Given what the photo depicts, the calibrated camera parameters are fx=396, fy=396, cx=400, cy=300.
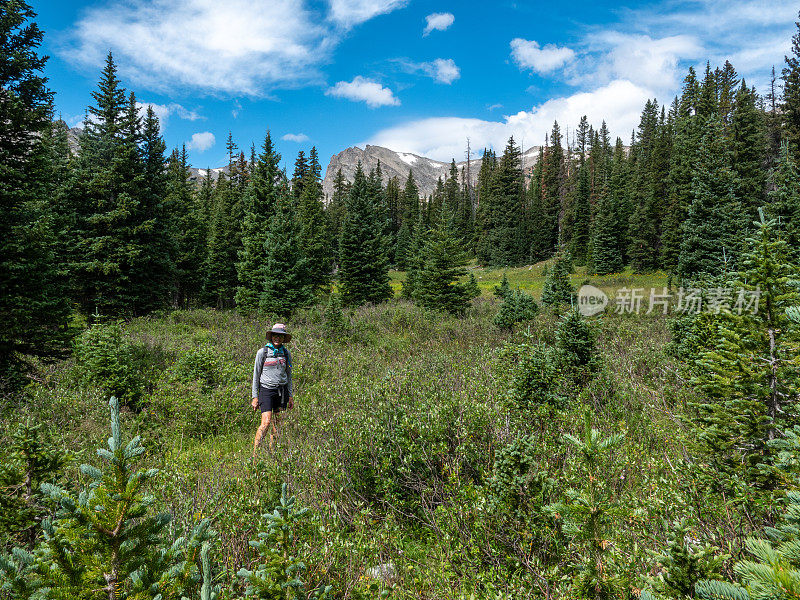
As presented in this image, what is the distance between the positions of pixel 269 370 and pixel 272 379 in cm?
16

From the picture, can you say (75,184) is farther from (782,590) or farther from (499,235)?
(499,235)

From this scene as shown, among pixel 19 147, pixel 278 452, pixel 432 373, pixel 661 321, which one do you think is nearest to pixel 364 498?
pixel 278 452

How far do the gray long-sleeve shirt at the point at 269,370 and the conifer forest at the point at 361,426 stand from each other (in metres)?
0.75

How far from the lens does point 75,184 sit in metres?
18.2

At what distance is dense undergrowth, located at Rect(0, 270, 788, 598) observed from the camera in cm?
269

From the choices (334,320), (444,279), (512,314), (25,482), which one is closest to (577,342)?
(512,314)

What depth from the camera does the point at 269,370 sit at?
6.70 meters

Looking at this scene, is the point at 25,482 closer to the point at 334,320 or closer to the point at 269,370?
the point at 269,370

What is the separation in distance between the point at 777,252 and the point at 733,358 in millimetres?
917

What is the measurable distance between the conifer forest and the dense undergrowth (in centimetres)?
3

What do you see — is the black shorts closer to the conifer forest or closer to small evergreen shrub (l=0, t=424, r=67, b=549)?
the conifer forest

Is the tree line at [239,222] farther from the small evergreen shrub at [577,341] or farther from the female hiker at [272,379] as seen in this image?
the female hiker at [272,379]

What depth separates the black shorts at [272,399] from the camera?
21.7 feet
